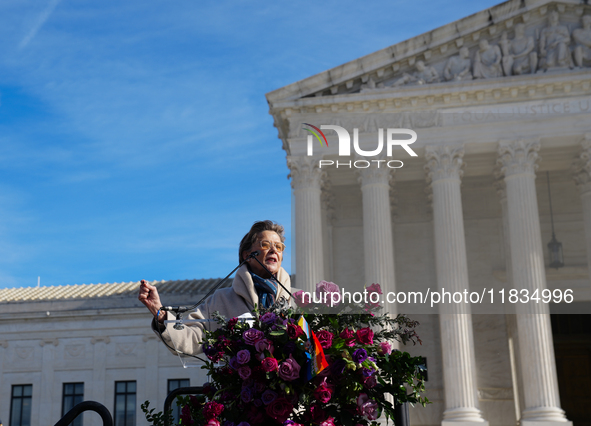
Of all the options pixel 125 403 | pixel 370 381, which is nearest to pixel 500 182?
pixel 125 403

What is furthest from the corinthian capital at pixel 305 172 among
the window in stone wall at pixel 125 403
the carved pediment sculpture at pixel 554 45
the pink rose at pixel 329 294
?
the pink rose at pixel 329 294

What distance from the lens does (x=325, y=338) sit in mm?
3938

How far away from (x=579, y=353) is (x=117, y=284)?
75.1 feet

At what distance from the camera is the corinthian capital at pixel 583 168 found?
990 inches

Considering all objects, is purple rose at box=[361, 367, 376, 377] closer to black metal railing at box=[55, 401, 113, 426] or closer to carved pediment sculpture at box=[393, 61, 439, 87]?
black metal railing at box=[55, 401, 113, 426]

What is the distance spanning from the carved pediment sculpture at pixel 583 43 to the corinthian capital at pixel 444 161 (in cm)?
548

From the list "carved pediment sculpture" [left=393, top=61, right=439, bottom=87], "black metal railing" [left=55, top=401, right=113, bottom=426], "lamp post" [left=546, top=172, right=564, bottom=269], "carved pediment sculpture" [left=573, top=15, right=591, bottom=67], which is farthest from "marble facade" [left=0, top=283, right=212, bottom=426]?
"black metal railing" [left=55, top=401, right=113, bottom=426]

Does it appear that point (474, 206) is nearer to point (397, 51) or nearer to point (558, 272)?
point (558, 272)

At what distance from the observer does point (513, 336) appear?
28.9 meters

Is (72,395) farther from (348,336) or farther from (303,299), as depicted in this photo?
(348,336)

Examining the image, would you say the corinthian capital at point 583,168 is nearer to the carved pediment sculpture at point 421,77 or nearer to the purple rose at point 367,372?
the carved pediment sculpture at point 421,77

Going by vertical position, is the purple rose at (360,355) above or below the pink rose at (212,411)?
above

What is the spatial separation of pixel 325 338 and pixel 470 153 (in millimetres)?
23976

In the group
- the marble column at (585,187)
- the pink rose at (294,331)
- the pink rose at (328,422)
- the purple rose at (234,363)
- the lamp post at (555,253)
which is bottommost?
the pink rose at (328,422)
